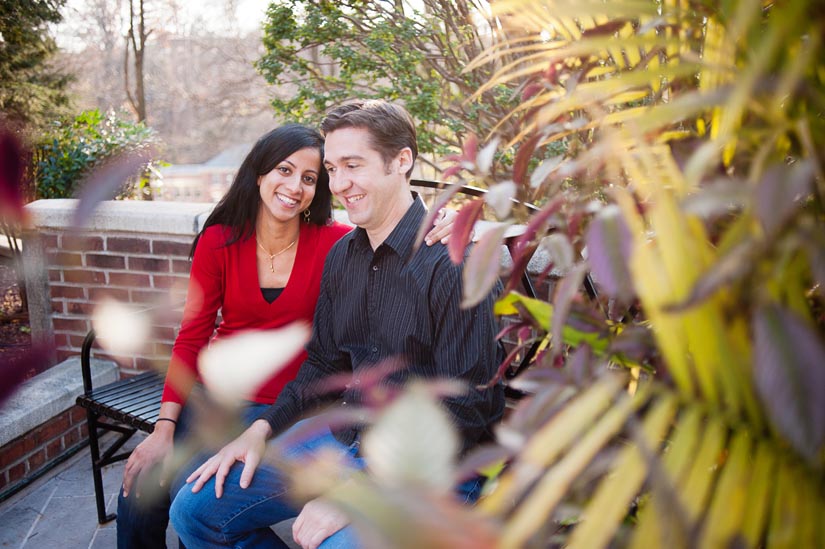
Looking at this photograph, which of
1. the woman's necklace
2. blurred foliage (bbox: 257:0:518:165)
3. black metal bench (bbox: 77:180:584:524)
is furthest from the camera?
blurred foliage (bbox: 257:0:518:165)

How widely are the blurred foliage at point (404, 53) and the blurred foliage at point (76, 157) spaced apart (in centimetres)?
116

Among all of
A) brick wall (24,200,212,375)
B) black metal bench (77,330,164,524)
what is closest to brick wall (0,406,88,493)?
brick wall (24,200,212,375)

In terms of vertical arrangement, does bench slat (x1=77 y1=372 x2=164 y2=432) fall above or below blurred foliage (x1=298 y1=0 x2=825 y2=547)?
below

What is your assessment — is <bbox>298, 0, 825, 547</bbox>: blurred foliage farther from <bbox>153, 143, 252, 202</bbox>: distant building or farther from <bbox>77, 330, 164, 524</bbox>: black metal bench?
<bbox>153, 143, 252, 202</bbox>: distant building

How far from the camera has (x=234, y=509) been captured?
5.33 ft

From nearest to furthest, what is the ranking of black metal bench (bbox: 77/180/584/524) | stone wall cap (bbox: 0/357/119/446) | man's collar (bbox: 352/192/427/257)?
man's collar (bbox: 352/192/427/257), black metal bench (bbox: 77/180/584/524), stone wall cap (bbox: 0/357/119/446)

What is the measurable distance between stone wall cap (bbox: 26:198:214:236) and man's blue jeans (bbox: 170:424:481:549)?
1393mm

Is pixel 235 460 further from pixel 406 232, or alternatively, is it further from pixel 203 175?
pixel 203 175

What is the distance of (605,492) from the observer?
49 cm

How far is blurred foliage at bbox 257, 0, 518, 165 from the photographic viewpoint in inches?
162

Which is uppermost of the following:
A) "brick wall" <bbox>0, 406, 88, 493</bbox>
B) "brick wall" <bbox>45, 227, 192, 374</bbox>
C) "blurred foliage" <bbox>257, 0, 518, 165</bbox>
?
"blurred foliage" <bbox>257, 0, 518, 165</bbox>

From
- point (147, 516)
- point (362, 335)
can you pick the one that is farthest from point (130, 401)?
point (362, 335)

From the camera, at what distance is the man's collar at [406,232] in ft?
5.78

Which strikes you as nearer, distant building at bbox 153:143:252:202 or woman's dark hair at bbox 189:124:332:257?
woman's dark hair at bbox 189:124:332:257
